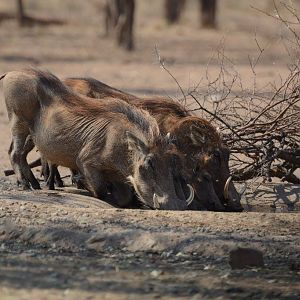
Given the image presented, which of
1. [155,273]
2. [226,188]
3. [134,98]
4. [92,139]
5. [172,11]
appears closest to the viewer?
[155,273]

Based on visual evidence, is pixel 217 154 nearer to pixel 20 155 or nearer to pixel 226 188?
pixel 226 188

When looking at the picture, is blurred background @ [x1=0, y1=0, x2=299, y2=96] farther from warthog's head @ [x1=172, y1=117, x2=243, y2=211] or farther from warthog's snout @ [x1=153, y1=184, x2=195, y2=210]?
warthog's snout @ [x1=153, y1=184, x2=195, y2=210]

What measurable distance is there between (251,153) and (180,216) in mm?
2201

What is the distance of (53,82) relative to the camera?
885 cm

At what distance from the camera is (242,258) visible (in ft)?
21.2

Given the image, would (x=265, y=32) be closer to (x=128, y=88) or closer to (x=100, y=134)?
(x=128, y=88)

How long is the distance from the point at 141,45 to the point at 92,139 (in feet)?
51.3

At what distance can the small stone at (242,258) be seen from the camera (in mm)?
6430

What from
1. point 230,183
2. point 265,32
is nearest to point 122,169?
point 230,183

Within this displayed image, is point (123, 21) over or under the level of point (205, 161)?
under

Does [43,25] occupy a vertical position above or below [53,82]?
below

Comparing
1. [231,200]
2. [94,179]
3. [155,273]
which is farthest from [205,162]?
[155,273]

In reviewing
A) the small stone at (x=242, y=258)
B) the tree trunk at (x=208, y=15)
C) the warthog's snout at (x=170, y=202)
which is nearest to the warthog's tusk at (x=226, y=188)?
the warthog's snout at (x=170, y=202)

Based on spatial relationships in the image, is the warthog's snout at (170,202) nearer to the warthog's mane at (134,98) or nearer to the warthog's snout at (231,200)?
the warthog's snout at (231,200)
